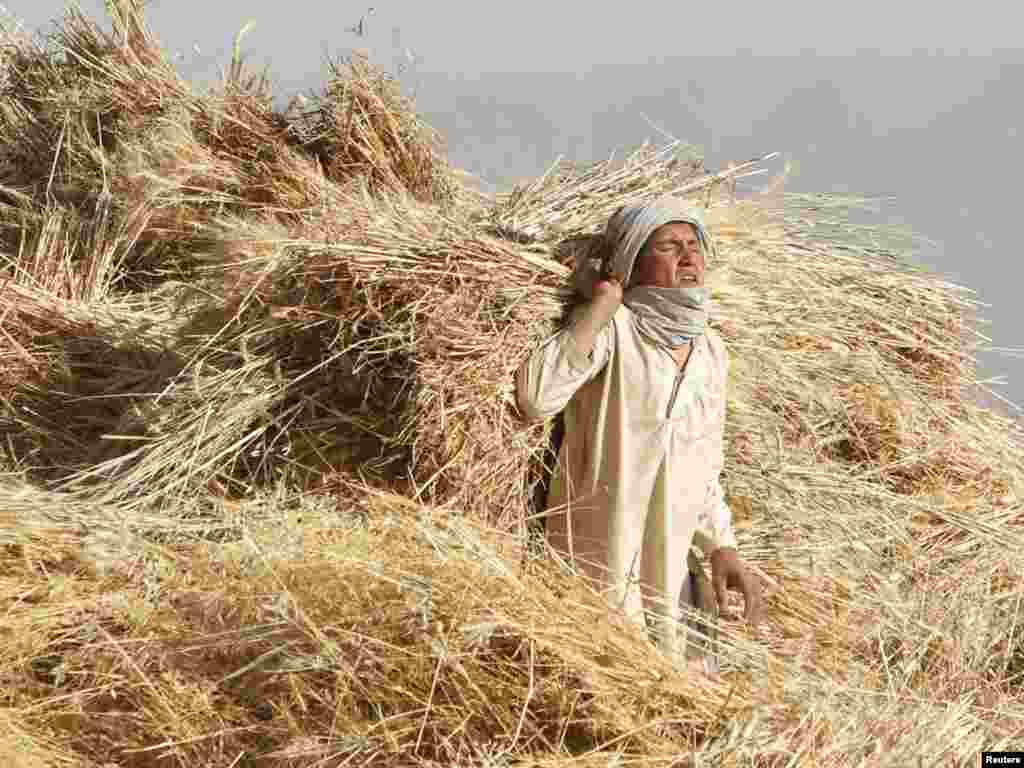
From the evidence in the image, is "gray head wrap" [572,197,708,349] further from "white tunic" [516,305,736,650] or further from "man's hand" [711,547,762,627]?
"man's hand" [711,547,762,627]

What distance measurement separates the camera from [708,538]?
3.45 meters

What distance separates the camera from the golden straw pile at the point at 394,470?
2.64 metres

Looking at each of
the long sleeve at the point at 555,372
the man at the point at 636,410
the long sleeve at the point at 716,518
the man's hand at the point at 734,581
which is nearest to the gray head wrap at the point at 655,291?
the man at the point at 636,410

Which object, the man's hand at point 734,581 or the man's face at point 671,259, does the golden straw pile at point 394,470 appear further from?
the man's face at point 671,259

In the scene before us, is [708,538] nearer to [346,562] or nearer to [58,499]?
[346,562]

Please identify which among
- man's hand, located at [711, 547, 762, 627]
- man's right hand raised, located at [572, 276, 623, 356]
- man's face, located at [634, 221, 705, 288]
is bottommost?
man's hand, located at [711, 547, 762, 627]

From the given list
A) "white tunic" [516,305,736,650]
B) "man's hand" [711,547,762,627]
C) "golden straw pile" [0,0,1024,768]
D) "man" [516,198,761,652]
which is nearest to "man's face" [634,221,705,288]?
"man" [516,198,761,652]

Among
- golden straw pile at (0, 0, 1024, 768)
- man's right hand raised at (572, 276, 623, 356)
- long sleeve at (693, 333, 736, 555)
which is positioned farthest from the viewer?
long sleeve at (693, 333, 736, 555)

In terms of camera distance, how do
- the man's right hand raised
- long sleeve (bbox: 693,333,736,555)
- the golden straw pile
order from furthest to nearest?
long sleeve (bbox: 693,333,736,555) < the man's right hand raised < the golden straw pile

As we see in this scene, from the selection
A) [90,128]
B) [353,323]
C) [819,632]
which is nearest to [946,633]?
[819,632]

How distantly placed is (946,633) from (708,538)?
2.68 feet

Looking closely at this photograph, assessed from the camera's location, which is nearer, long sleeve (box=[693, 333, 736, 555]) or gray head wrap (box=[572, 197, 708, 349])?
gray head wrap (box=[572, 197, 708, 349])

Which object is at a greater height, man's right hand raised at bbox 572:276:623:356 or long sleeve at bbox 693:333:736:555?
man's right hand raised at bbox 572:276:623:356

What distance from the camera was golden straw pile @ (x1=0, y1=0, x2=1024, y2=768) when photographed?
8.65 feet
